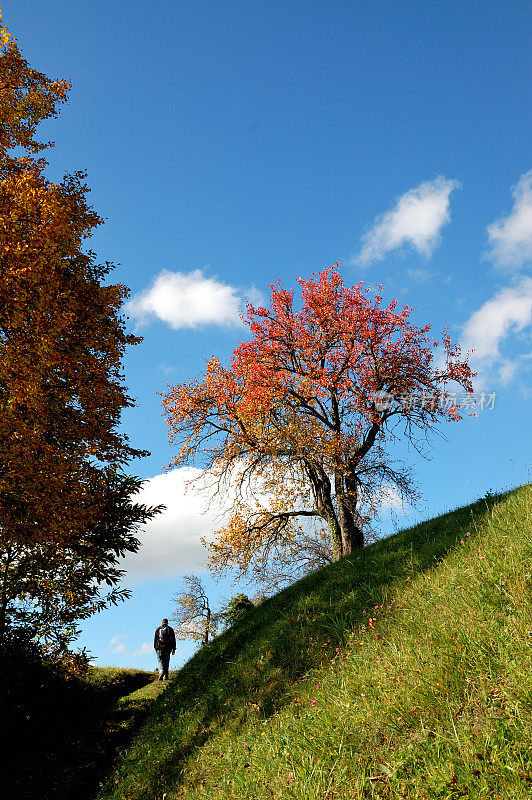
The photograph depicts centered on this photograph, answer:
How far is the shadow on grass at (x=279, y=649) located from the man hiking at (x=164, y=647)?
7.27m

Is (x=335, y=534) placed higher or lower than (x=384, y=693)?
higher

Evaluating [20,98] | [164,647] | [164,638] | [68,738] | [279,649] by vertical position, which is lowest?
[68,738]

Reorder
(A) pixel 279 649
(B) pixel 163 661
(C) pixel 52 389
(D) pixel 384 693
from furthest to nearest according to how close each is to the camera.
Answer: (B) pixel 163 661, (C) pixel 52 389, (A) pixel 279 649, (D) pixel 384 693

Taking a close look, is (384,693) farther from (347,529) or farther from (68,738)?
(347,529)

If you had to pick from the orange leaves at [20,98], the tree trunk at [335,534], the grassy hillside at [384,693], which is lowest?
the grassy hillside at [384,693]

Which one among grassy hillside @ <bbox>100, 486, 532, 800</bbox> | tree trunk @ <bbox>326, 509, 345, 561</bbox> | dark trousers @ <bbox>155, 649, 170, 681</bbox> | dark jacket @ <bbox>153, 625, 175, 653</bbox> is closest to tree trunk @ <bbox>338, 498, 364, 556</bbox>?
tree trunk @ <bbox>326, 509, 345, 561</bbox>

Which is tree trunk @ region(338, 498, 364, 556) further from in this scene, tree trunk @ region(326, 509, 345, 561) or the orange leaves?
the orange leaves

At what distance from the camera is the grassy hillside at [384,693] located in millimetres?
3805

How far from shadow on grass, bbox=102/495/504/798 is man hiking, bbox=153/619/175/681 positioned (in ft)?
23.8

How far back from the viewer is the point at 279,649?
8.59 m

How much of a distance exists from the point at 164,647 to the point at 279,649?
39.3ft

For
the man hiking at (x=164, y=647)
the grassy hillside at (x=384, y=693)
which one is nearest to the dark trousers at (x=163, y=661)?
the man hiking at (x=164, y=647)

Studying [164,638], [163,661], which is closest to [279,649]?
→ [164,638]

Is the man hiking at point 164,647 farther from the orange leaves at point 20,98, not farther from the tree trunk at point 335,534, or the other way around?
the orange leaves at point 20,98
